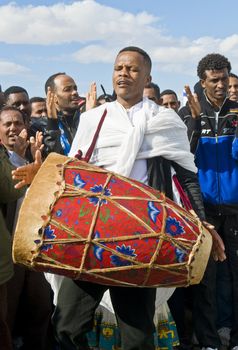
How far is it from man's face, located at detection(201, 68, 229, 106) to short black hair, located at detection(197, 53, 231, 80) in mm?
35

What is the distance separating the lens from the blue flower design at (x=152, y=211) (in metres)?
2.56

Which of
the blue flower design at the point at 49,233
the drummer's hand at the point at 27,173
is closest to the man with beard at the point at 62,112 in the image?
the drummer's hand at the point at 27,173

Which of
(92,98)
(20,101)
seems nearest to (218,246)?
(92,98)

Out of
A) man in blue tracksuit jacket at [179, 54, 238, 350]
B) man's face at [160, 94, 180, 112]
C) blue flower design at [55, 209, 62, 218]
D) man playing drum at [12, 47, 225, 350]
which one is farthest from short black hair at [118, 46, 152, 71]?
man's face at [160, 94, 180, 112]

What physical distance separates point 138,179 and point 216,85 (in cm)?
170

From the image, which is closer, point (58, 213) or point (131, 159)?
point (58, 213)

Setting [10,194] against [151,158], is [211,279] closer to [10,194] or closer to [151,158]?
[151,158]

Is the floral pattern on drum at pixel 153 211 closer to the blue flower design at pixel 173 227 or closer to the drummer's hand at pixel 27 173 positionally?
the blue flower design at pixel 173 227

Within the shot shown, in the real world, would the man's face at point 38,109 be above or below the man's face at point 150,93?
below

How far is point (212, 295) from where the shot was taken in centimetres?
418

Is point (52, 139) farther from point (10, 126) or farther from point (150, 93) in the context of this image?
point (150, 93)

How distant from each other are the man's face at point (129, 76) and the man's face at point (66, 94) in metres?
1.83

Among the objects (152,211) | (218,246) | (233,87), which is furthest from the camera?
(233,87)

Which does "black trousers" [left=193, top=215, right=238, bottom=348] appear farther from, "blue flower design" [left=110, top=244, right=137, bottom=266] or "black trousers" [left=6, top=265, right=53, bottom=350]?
"blue flower design" [left=110, top=244, right=137, bottom=266]
